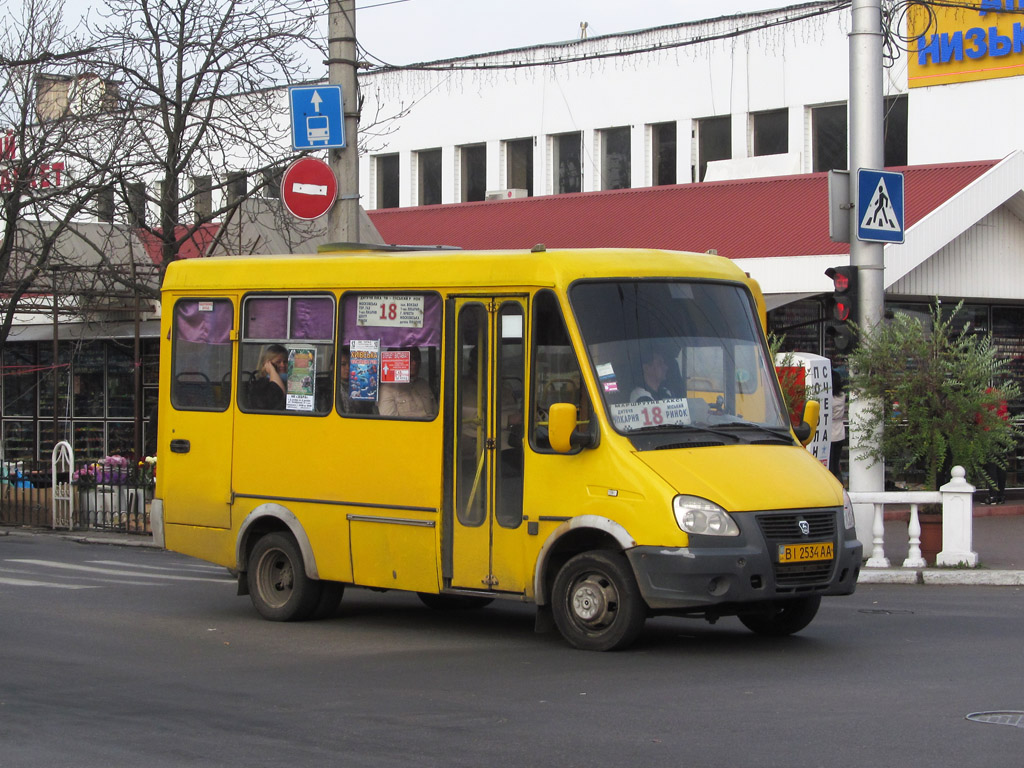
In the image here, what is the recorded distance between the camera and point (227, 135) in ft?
71.5

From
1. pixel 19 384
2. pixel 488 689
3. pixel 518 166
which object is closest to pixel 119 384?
pixel 19 384

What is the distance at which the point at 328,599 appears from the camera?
1162cm

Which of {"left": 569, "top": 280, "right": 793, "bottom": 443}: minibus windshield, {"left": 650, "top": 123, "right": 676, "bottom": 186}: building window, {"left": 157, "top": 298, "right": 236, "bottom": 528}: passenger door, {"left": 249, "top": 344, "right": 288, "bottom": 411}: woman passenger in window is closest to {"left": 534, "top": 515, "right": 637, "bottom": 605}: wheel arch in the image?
{"left": 569, "top": 280, "right": 793, "bottom": 443}: minibus windshield

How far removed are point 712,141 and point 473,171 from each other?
255 inches

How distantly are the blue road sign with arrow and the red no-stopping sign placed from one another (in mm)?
287

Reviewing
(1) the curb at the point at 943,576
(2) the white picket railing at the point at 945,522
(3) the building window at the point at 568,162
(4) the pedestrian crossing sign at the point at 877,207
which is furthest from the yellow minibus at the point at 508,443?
(3) the building window at the point at 568,162

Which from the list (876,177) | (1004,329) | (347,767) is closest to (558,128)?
(1004,329)

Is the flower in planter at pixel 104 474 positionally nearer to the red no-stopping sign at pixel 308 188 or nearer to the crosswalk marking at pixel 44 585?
the crosswalk marking at pixel 44 585

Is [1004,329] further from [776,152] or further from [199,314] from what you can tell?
[199,314]

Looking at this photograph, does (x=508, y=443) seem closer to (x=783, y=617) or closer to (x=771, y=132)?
(x=783, y=617)

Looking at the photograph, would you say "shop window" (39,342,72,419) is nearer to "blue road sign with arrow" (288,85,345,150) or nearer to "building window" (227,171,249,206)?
"building window" (227,171,249,206)

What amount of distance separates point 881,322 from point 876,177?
1473 mm

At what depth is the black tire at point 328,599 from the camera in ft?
37.8

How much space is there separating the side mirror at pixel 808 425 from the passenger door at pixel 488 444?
2.10 meters
